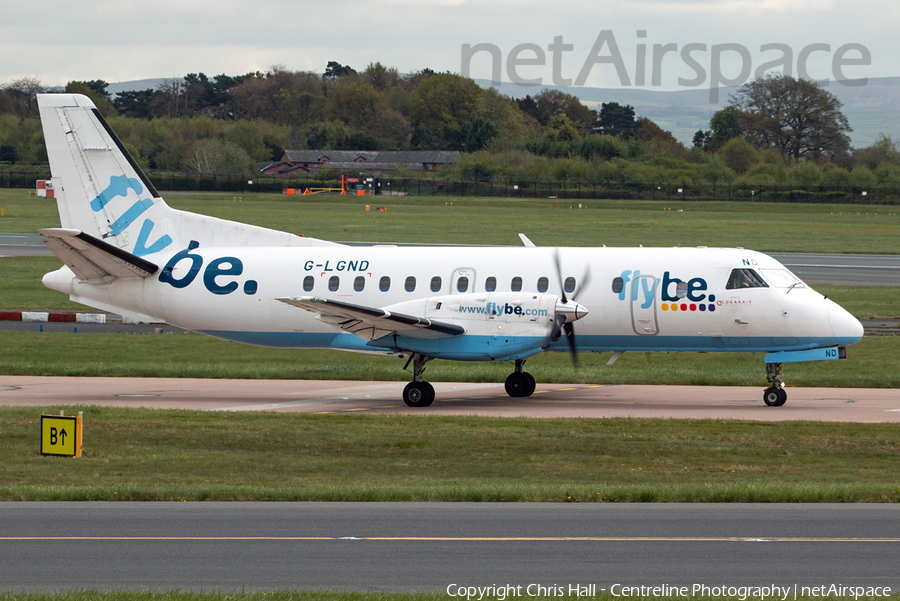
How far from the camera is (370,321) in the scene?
70.6 feet

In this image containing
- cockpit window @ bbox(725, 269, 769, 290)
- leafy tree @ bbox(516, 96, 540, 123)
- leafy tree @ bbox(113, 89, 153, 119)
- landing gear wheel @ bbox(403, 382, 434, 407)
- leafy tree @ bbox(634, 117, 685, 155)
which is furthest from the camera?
leafy tree @ bbox(113, 89, 153, 119)

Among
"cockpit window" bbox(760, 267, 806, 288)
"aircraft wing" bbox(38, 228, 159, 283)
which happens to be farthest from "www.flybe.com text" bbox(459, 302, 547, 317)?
"aircraft wing" bbox(38, 228, 159, 283)

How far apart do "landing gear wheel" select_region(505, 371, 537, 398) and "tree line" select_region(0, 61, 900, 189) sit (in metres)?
93.9

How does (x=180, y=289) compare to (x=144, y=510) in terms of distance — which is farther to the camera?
(x=180, y=289)

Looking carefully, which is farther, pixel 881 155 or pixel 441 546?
pixel 881 155

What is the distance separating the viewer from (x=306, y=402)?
Result: 22.7 meters

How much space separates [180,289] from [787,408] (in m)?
13.9

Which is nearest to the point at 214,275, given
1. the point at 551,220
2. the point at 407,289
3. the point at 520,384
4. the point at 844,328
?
the point at 407,289

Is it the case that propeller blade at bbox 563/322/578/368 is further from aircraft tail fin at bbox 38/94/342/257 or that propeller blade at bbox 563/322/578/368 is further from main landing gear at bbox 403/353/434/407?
aircraft tail fin at bbox 38/94/342/257

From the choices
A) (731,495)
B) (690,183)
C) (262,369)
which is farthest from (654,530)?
(690,183)

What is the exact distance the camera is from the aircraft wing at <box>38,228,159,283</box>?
22.7 metres

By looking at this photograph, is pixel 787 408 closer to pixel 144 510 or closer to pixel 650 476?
pixel 650 476

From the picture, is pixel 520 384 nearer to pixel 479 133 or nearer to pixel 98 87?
pixel 479 133

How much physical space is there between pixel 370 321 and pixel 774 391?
8.65 metres
